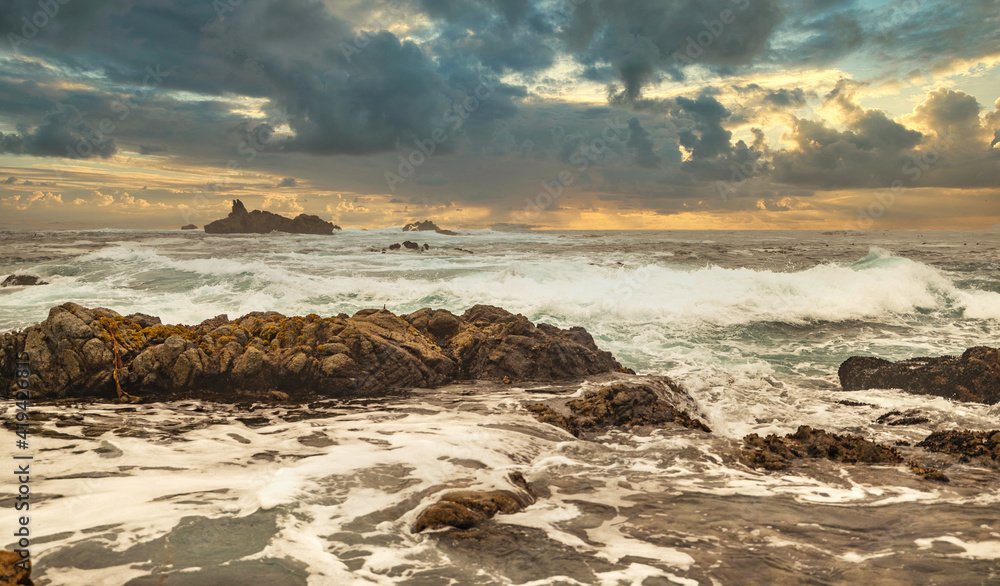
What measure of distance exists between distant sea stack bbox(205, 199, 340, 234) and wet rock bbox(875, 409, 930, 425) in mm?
90109

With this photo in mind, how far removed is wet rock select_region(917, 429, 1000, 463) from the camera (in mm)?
6016

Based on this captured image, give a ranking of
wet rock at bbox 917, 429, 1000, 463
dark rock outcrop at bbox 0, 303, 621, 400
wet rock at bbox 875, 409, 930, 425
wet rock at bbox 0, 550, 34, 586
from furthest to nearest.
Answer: dark rock outcrop at bbox 0, 303, 621, 400, wet rock at bbox 875, 409, 930, 425, wet rock at bbox 917, 429, 1000, 463, wet rock at bbox 0, 550, 34, 586

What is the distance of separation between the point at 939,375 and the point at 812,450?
4.61m

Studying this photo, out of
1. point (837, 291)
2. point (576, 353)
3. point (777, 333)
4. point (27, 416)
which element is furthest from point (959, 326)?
point (27, 416)

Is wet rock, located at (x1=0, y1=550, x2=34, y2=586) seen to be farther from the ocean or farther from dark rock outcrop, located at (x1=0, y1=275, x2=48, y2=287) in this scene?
dark rock outcrop, located at (x1=0, y1=275, x2=48, y2=287)

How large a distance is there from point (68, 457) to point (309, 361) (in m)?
3.58

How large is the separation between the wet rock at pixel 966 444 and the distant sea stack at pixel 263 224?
299 ft

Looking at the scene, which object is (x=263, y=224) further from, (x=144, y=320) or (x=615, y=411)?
(x=615, y=411)

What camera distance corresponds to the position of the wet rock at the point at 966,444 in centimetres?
602

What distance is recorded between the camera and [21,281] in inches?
852

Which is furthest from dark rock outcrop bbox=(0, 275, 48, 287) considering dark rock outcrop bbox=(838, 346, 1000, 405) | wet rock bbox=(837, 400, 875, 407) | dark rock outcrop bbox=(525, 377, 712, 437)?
dark rock outcrop bbox=(838, 346, 1000, 405)

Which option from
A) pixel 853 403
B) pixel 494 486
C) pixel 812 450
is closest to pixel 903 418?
pixel 853 403

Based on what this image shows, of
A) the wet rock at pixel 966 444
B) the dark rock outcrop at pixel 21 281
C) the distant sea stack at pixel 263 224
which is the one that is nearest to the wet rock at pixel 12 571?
the wet rock at pixel 966 444

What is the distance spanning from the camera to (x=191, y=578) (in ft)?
12.1
